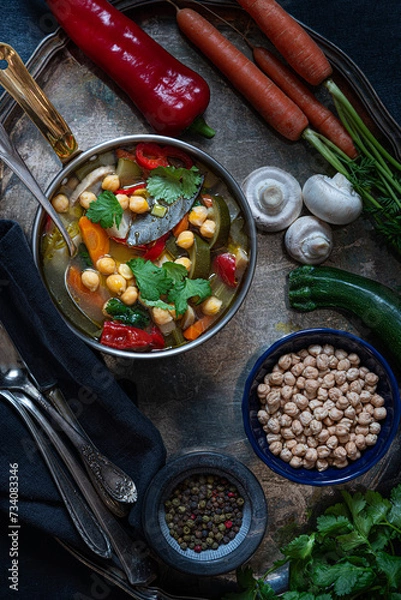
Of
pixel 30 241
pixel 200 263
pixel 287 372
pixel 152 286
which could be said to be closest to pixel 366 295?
pixel 287 372

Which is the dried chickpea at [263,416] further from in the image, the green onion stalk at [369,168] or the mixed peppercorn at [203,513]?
the green onion stalk at [369,168]

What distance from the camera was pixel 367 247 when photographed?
11.1 ft

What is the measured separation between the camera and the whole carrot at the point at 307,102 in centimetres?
334

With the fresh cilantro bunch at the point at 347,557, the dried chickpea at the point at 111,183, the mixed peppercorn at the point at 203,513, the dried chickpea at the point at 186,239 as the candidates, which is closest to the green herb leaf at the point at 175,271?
the dried chickpea at the point at 186,239

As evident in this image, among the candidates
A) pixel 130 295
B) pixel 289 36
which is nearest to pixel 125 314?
pixel 130 295

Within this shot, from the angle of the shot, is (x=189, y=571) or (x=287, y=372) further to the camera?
(x=287, y=372)

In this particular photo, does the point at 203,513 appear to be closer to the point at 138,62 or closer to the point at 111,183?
the point at 111,183

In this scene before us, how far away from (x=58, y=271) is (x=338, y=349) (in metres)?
1.26

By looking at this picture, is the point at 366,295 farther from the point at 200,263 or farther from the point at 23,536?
the point at 23,536

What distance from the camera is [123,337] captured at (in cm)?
306

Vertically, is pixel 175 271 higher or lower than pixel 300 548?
higher

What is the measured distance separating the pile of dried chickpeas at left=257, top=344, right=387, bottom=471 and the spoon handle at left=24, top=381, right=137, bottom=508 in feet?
2.14

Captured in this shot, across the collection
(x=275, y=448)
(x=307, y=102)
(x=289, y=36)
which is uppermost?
(x=289, y=36)

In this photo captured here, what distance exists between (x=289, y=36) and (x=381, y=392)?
1.62 m
